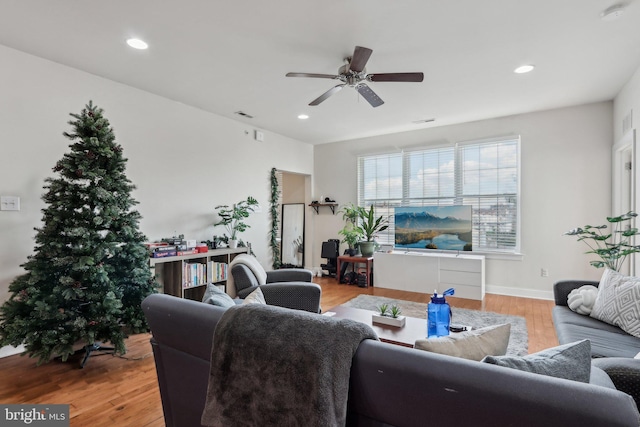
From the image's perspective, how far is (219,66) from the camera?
124 inches

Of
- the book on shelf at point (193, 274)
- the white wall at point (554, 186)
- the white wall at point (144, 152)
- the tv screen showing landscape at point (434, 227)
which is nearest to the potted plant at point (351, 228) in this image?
the tv screen showing landscape at point (434, 227)

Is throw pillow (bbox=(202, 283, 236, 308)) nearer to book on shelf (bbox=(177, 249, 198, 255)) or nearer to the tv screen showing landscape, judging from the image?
book on shelf (bbox=(177, 249, 198, 255))

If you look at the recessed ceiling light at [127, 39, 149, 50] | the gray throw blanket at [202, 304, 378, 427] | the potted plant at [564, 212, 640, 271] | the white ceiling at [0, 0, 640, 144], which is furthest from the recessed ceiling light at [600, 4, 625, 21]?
the recessed ceiling light at [127, 39, 149, 50]

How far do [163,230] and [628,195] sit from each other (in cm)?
567

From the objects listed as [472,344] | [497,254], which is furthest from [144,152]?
[497,254]

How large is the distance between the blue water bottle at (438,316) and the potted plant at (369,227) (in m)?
3.41

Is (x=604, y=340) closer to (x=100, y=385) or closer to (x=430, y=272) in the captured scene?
(x=430, y=272)

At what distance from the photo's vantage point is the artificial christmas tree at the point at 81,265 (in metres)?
2.41

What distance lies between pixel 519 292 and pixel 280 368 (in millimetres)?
4868

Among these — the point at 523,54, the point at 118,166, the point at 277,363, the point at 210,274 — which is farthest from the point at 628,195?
the point at 118,166

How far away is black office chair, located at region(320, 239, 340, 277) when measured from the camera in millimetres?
6113

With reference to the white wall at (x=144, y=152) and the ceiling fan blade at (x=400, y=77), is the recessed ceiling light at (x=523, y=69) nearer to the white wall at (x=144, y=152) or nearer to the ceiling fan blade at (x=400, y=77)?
the ceiling fan blade at (x=400, y=77)

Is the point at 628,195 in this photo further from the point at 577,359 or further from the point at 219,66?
the point at 219,66

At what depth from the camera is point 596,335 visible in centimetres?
206
